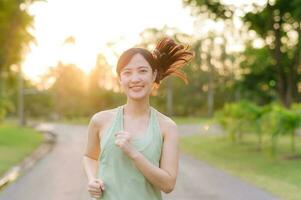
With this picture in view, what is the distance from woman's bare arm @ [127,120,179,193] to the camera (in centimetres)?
286

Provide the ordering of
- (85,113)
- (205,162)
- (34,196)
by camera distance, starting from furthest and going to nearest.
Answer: (85,113) → (205,162) → (34,196)

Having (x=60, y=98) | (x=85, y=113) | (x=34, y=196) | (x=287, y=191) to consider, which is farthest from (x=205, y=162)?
(x=60, y=98)

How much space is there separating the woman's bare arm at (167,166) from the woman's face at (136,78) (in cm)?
18

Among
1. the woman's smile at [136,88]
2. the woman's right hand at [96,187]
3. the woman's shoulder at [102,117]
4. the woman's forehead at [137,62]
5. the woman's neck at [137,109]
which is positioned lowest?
the woman's right hand at [96,187]

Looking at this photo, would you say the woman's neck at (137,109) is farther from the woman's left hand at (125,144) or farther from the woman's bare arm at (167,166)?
the woman's left hand at (125,144)

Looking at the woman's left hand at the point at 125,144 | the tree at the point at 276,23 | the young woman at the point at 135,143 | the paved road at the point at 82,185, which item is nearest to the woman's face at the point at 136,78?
the young woman at the point at 135,143

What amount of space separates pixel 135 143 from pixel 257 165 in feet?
58.7

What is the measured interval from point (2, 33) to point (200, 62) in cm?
7477

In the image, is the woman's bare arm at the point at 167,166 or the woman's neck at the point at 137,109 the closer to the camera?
the woman's bare arm at the point at 167,166

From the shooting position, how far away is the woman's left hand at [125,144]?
279cm

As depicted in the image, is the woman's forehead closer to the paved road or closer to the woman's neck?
the woman's neck

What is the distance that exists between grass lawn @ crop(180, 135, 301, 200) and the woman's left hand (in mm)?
10336

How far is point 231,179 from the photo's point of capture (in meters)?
16.3

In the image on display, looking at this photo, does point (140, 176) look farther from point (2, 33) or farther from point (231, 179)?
point (2, 33)
